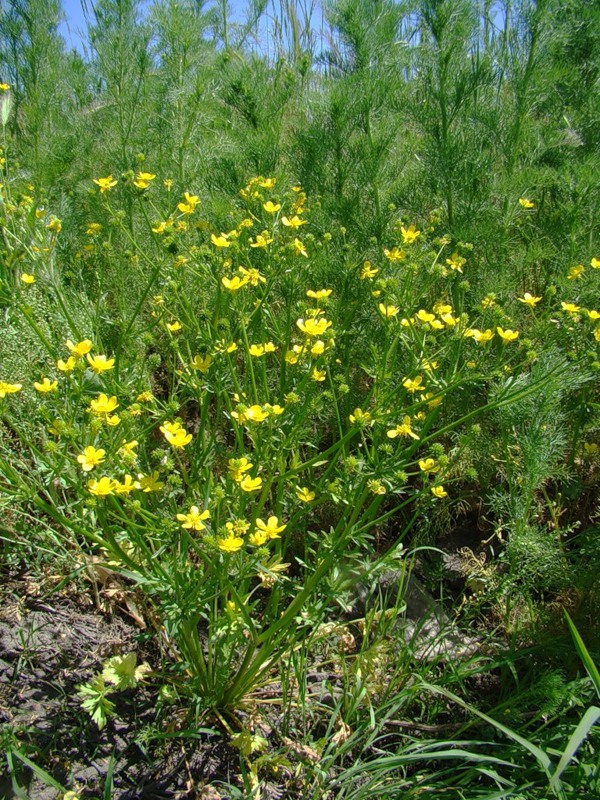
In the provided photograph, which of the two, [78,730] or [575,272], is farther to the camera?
[575,272]

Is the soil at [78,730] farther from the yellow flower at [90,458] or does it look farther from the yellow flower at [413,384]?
the yellow flower at [413,384]

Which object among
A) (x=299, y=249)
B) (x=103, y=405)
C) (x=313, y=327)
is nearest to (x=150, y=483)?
(x=103, y=405)

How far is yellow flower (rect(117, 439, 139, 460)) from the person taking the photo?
1.47m

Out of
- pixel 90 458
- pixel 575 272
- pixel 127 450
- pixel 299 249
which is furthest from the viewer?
pixel 575 272

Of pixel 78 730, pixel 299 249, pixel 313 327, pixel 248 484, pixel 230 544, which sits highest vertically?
pixel 299 249

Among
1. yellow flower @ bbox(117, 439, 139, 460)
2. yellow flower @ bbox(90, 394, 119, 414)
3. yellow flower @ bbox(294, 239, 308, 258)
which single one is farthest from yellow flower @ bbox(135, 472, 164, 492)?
yellow flower @ bbox(294, 239, 308, 258)

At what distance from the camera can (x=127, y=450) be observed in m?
1.51

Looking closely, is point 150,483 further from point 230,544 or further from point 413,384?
point 413,384

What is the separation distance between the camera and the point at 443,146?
2.69 metres

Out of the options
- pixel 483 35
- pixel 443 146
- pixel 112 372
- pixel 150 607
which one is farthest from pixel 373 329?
pixel 483 35

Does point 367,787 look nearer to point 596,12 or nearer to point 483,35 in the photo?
point 483,35

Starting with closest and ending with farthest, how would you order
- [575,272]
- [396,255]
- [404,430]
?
[404,430], [396,255], [575,272]

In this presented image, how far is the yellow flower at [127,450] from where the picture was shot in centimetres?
147

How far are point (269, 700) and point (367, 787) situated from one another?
1.30 feet
